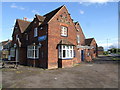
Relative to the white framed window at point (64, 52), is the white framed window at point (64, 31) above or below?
above

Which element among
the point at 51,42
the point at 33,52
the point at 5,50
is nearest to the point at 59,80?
the point at 51,42

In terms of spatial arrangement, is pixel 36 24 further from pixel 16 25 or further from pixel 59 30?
pixel 16 25

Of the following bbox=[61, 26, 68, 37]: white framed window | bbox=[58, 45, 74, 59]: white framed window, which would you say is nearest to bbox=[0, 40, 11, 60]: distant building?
bbox=[61, 26, 68, 37]: white framed window

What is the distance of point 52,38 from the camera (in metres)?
16.7

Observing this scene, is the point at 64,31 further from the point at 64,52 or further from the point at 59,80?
the point at 59,80

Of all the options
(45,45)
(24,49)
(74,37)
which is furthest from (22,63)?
(74,37)

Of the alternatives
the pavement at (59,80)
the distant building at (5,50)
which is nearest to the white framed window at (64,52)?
the pavement at (59,80)

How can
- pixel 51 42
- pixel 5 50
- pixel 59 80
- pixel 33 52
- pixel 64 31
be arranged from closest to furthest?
pixel 59 80
pixel 51 42
pixel 33 52
pixel 64 31
pixel 5 50

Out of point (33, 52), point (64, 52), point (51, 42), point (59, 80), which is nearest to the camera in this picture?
point (59, 80)

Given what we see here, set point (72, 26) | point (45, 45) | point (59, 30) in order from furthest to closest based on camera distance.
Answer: point (72, 26) < point (59, 30) < point (45, 45)

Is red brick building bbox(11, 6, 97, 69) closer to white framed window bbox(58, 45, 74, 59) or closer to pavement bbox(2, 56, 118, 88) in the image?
white framed window bbox(58, 45, 74, 59)

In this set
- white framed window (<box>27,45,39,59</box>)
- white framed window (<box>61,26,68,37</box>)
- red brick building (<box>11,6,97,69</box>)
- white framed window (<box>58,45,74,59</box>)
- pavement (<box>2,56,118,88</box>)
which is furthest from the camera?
white framed window (<box>61,26,68,37</box>)

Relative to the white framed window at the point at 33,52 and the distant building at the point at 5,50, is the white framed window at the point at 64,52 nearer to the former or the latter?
the white framed window at the point at 33,52

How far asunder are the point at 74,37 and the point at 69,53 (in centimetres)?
415
